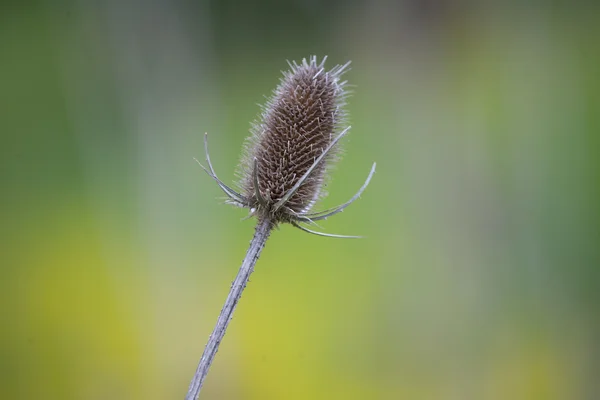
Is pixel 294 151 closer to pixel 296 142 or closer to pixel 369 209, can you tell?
pixel 296 142

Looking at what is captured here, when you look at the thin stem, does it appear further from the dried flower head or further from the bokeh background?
the bokeh background

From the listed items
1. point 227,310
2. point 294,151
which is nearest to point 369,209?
point 294,151

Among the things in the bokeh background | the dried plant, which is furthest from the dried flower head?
the bokeh background

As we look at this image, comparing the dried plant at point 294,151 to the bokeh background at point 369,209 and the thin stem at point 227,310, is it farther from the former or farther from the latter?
the bokeh background at point 369,209

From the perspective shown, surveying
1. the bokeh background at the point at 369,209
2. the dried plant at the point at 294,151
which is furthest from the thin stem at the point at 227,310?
the bokeh background at the point at 369,209

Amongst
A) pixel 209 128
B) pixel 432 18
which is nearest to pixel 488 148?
pixel 432 18

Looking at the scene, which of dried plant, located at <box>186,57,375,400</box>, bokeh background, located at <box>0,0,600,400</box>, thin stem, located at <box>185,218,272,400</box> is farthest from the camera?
bokeh background, located at <box>0,0,600,400</box>

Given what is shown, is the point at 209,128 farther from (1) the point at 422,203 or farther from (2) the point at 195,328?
(1) the point at 422,203
